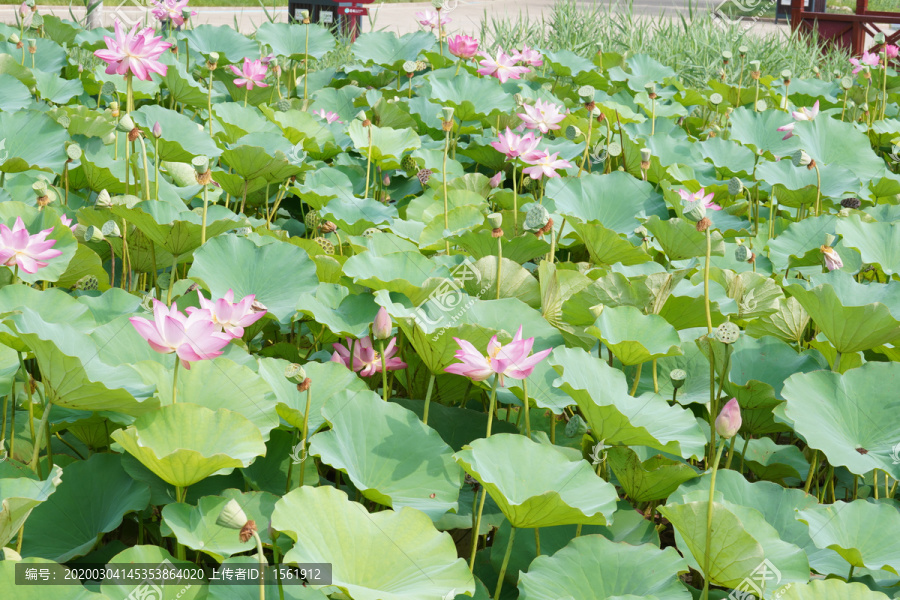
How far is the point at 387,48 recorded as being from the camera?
291cm

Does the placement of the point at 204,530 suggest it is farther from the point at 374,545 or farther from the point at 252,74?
the point at 252,74

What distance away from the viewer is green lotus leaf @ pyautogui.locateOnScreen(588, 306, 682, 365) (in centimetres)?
116

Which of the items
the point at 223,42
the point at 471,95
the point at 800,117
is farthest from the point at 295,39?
the point at 800,117

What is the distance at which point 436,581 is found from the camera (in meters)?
0.82

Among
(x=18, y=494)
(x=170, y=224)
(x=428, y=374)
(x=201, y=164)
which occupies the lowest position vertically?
(x=428, y=374)

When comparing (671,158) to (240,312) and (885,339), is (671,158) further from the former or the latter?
(240,312)

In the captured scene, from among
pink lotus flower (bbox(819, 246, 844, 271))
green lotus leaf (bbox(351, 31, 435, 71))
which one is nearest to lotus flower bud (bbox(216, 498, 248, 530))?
pink lotus flower (bbox(819, 246, 844, 271))

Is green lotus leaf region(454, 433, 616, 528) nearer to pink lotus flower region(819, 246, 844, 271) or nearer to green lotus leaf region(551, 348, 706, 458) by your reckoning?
green lotus leaf region(551, 348, 706, 458)

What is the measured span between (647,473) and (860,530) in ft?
0.86

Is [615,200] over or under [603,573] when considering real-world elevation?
over

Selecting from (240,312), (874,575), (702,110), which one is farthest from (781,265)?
(702,110)

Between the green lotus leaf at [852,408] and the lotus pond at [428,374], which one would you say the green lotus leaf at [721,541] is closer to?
the lotus pond at [428,374]

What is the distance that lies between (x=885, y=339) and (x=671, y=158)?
3.58 ft

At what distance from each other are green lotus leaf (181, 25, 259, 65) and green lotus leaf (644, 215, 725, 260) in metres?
1.84
